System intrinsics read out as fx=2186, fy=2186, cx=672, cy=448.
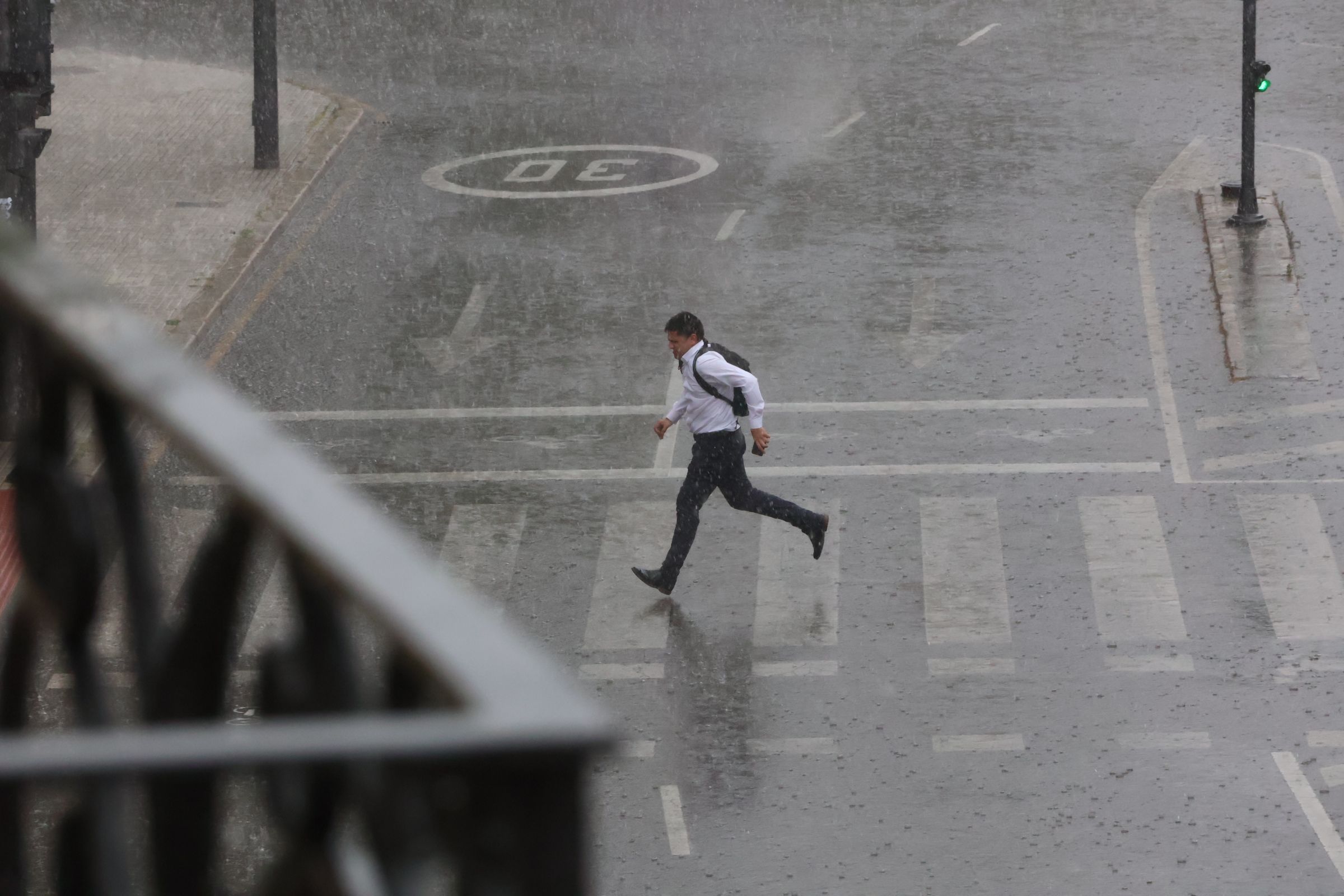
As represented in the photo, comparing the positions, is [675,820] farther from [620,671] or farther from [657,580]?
[657,580]

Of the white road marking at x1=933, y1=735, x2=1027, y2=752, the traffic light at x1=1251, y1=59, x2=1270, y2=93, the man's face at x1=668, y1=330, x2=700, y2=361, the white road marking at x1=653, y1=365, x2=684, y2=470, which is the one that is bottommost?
the white road marking at x1=653, y1=365, x2=684, y2=470

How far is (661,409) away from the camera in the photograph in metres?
16.7

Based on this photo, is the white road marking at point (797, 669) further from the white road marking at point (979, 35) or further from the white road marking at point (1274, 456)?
the white road marking at point (979, 35)

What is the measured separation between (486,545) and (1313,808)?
5800 millimetres

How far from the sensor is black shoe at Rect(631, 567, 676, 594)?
13172 mm

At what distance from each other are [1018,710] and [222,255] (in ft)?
38.3

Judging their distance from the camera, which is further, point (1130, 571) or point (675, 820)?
point (1130, 571)

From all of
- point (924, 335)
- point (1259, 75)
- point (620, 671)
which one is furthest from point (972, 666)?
point (1259, 75)

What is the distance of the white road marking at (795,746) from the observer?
36.8 feet

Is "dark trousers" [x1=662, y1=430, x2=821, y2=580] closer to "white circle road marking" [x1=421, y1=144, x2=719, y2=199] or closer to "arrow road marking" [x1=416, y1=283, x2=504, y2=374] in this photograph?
"arrow road marking" [x1=416, y1=283, x2=504, y2=374]

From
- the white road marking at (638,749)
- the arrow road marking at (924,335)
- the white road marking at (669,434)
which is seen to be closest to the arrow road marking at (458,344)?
the white road marking at (669,434)

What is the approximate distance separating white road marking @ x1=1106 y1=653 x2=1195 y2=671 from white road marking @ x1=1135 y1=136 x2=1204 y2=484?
295cm

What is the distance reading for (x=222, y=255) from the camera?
825 inches

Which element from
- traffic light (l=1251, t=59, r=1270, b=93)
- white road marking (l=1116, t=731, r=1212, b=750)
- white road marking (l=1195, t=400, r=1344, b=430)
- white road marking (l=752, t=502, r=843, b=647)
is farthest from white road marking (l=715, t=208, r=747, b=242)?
white road marking (l=1116, t=731, r=1212, b=750)
